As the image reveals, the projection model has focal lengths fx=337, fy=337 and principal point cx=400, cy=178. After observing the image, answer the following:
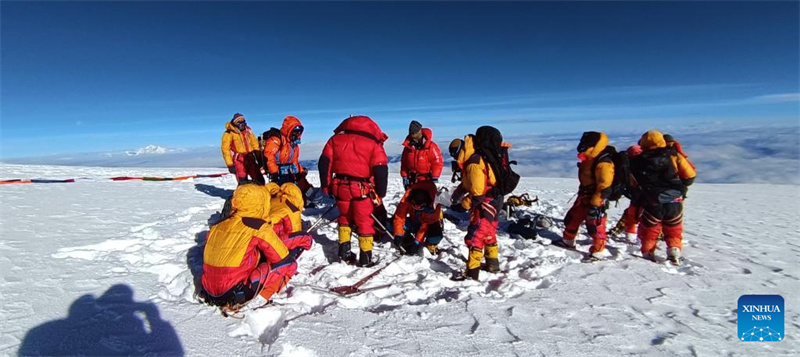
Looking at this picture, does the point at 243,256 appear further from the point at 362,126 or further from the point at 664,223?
the point at 664,223

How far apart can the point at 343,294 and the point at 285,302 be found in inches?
27.8

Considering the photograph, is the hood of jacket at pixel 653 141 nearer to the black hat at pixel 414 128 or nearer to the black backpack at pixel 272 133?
the black hat at pixel 414 128

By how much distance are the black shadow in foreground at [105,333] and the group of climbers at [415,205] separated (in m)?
0.54

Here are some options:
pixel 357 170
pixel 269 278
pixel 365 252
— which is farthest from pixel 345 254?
pixel 269 278

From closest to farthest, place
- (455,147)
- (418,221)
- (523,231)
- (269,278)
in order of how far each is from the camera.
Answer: (269,278)
(455,147)
(418,221)
(523,231)

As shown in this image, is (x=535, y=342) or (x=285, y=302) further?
(x=285, y=302)

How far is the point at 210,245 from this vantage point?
3438mm

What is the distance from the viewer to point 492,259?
501 centimetres

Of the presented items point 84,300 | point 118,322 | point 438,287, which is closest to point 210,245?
point 118,322

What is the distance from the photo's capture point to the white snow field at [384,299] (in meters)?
3.05

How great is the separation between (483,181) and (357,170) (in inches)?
73.0

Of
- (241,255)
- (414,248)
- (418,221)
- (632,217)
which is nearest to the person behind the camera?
(241,255)

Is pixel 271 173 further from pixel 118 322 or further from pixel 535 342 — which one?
pixel 535 342

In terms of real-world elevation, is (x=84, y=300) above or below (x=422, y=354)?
above
